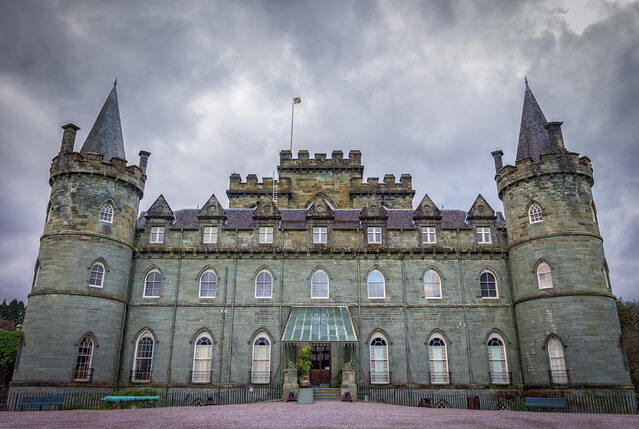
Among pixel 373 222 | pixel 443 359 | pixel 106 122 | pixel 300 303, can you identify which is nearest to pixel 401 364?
pixel 443 359

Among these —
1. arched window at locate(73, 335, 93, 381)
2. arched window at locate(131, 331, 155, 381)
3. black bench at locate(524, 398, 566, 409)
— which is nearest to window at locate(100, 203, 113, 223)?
arched window at locate(73, 335, 93, 381)

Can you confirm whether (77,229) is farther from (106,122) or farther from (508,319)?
(508,319)

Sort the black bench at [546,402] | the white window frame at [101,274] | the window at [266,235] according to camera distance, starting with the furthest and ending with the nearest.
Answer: the window at [266,235]
the white window frame at [101,274]
the black bench at [546,402]

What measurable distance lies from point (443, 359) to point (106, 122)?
88.9 feet

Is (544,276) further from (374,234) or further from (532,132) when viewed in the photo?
(374,234)

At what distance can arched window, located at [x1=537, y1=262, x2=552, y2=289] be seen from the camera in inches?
1094

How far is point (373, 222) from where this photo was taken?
1258 inches

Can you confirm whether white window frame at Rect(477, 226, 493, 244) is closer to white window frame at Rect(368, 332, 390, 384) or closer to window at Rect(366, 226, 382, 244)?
window at Rect(366, 226, 382, 244)

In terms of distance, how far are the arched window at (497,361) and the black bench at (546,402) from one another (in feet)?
15.1

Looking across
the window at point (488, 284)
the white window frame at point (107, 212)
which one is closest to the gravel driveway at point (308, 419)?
the window at point (488, 284)

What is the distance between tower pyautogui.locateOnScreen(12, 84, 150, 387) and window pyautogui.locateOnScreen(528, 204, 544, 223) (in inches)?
996

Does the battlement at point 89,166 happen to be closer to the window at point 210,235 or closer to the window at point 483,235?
the window at point 210,235

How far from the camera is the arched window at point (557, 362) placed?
25906mm

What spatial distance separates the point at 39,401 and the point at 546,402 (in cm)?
2555
